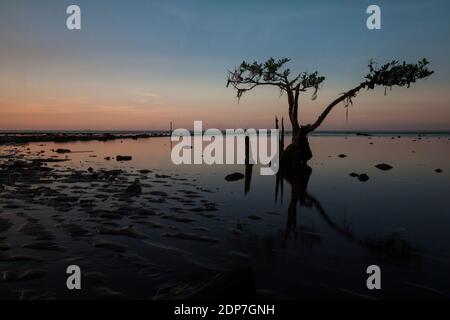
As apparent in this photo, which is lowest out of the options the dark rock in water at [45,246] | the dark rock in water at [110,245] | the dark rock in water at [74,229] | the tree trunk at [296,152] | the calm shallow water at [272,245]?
the calm shallow water at [272,245]

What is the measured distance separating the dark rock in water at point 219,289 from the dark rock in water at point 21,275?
8.69 feet

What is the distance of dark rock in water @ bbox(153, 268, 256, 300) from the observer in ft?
18.0

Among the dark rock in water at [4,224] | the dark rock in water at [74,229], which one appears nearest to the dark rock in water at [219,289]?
the dark rock in water at [74,229]

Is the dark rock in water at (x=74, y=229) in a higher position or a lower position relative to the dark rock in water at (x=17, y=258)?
higher

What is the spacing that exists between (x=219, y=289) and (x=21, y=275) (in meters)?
4.13

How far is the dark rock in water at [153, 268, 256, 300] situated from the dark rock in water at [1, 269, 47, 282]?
2649 millimetres

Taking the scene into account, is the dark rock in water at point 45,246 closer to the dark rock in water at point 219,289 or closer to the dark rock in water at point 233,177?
the dark rock in water at point 219,289

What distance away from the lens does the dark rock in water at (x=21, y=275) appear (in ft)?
21.3

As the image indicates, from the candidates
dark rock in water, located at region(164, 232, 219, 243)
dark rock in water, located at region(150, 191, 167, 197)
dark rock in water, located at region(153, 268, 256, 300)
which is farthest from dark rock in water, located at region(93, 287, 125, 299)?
dark rock in water, located at region(150, 191, 167, 197)

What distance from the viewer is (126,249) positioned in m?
8.39

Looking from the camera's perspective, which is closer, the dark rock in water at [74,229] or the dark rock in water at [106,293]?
the dark rock in water at [106,293]

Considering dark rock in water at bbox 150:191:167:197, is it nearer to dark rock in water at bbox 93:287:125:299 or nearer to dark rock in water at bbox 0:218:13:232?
dark rock in water at bbox 0:218:13:232
